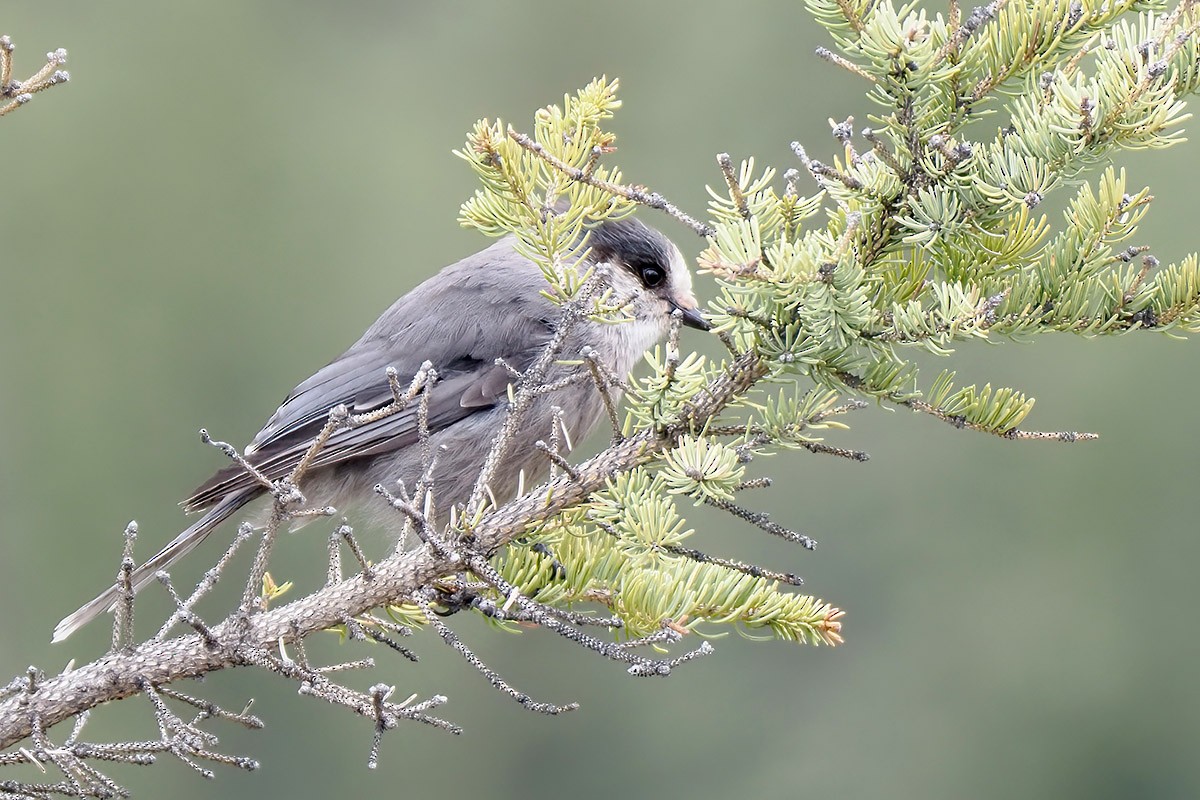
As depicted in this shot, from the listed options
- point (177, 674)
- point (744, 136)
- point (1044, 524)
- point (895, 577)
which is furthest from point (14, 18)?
point (177, 674)

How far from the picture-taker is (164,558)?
3104mm

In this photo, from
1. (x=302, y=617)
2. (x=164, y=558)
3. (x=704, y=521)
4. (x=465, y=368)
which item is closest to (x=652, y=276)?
(x=465, y=368)

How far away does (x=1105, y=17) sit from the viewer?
1753mm

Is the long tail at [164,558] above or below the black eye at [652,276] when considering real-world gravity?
below

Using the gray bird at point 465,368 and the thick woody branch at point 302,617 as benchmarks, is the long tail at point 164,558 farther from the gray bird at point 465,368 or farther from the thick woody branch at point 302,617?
the thick woody branch at point 302,617

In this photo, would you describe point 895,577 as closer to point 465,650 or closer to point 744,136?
point 744,136

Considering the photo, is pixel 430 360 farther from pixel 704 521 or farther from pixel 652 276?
pixel 704 521

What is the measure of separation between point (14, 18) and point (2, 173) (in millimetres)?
1269

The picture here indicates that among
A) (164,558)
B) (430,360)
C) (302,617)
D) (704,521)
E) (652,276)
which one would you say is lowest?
(302,617)

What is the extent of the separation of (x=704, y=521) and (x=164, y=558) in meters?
7.27

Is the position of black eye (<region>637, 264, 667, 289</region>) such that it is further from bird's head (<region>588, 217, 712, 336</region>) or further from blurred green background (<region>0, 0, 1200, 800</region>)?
blurred green background (<region>0, 0, 1200, 800</region>)

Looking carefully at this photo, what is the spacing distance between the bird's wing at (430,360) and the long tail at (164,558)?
0.84ft

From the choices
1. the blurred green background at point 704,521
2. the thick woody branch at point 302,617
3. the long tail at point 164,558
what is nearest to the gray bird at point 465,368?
the long tail at point 164,558

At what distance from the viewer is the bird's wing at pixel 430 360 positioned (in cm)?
362
